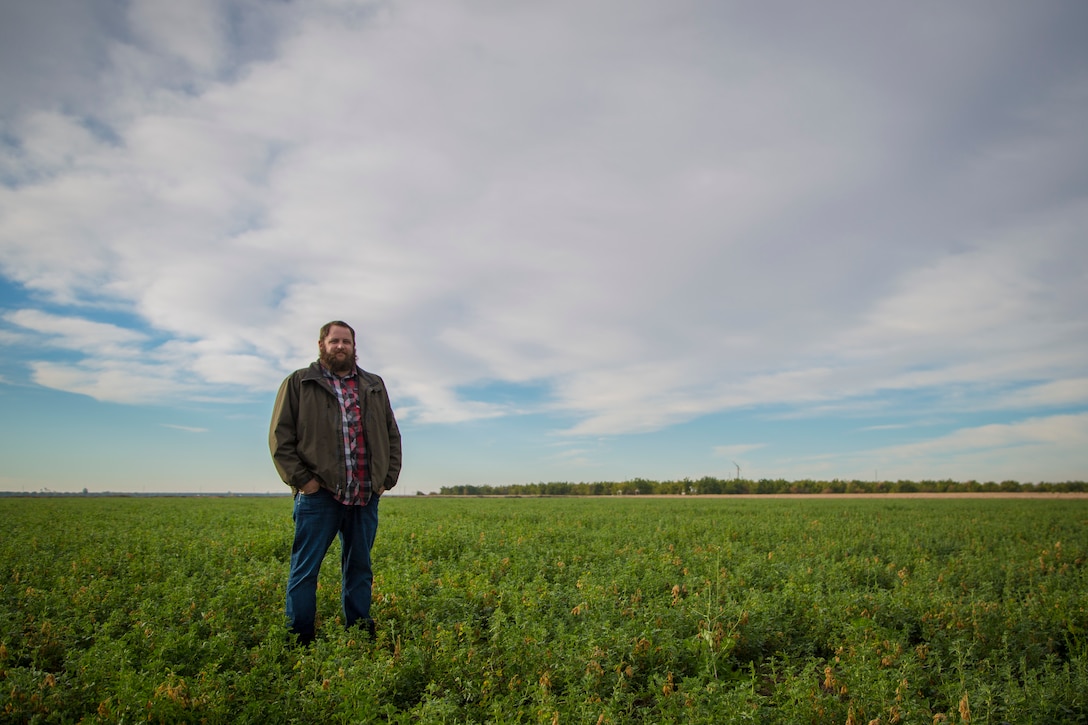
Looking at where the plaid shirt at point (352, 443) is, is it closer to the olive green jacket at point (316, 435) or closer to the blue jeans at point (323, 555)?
the olive green jacket at point (316, 435)

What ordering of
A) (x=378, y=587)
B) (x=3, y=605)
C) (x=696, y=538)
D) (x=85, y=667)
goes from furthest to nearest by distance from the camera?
(x=696, y=538) → (x=378, y=587) → (x=3, y=605) → (x=85, y=667)

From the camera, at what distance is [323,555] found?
5430 mm

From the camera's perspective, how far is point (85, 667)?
4391mm

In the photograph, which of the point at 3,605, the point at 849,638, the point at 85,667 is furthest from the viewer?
the point at 3,605

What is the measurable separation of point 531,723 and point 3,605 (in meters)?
6.49

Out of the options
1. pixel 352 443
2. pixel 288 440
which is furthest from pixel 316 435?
pixel 352 443

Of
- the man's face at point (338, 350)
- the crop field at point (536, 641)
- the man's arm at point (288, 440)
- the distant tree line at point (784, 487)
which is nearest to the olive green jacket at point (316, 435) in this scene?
the man's arm at point (288, 440)

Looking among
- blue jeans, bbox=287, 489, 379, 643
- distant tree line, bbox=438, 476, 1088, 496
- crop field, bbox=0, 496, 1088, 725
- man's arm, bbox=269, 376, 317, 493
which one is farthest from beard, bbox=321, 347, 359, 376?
distant tree line, bbox=438, 476, 1088, 496

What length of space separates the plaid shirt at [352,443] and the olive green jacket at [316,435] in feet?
0.14

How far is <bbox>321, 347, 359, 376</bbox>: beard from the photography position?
18.8 feet

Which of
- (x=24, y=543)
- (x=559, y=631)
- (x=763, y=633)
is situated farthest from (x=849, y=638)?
(x=24, y=543)

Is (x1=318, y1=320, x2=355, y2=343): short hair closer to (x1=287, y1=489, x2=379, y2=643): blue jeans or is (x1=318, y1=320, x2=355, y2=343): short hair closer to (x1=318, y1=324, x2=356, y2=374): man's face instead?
(x1=318, y1=324, x2=356, y2=374): man's face

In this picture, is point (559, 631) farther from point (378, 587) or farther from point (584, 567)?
point (584, 567)

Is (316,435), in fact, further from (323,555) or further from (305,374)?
(323,555)
